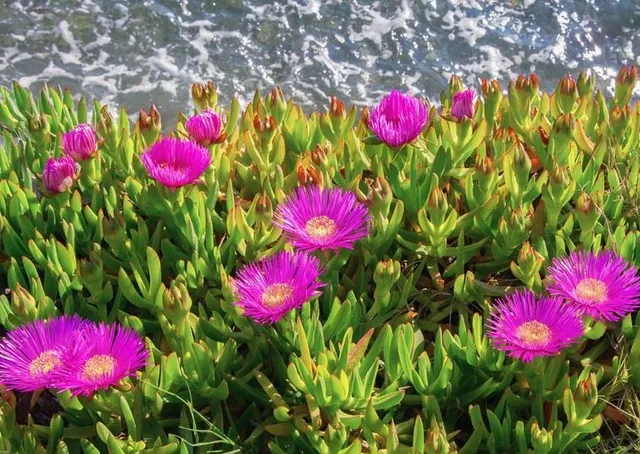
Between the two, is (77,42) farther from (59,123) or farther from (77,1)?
(59,123)

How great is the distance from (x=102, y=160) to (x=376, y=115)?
0.72 metres

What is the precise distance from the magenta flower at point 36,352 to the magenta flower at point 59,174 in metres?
0.40

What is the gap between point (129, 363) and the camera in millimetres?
1313

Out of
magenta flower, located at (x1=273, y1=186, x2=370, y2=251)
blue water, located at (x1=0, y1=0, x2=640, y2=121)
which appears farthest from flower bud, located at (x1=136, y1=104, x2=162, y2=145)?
blue water, located at (x1=0, y1=0, x2=640, y2=121)

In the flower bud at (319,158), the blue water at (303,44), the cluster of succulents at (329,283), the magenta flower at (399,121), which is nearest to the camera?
the cluster of succulents at (329,283)

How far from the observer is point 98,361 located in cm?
133

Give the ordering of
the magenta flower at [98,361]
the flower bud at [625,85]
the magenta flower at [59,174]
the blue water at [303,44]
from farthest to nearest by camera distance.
Result: the blue water at [303,44] < the flower bud at [625,85] < the magenta flower at [59,174] < the magenta flower at [98,361]

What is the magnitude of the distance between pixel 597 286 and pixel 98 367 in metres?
0.80

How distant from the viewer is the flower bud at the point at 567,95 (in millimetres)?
1971

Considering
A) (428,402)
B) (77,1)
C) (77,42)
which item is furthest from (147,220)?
(77,1)

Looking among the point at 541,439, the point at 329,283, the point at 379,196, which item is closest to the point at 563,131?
the point at 379,196

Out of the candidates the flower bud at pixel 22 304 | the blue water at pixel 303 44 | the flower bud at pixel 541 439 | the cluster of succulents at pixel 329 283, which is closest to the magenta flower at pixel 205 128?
the cluster of succulents at pixel 329 283

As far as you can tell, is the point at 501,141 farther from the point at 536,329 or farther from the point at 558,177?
the point at 536,329

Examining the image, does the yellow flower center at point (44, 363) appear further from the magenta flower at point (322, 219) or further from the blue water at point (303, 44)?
the blue water at point (303, 44)
